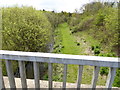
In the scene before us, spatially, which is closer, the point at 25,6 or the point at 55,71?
the point at 55,71

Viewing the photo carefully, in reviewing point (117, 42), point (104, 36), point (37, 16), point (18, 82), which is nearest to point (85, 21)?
point (104, 36)

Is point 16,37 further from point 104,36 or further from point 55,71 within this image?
point 104,36

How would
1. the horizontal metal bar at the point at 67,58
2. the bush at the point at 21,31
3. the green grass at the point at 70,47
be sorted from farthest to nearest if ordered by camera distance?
the green grass at the point at 70,47
the bush at the point at 21,31
the horizontal metal bar at the point at 67,58

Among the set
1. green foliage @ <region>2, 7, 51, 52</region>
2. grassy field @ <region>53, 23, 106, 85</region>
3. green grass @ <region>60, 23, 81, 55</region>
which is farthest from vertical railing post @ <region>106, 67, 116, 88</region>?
Answer: green grass @ <region>60, 23, 81, 55</region>

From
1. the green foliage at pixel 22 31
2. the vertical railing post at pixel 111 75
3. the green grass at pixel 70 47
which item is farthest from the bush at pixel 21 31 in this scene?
the vertical railing post at pixel 111 75

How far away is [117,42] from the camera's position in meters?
5.37

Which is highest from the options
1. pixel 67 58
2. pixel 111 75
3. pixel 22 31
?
pixel 22 31

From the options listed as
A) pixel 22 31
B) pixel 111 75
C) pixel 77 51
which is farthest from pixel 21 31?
pixel 111 75

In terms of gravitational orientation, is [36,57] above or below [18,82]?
above

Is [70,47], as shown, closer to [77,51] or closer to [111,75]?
[77,51]

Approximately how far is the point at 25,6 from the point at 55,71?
3.22 m

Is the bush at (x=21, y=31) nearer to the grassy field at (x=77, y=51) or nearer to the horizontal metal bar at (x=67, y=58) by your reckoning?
the grassy field at (x=77, y=51)

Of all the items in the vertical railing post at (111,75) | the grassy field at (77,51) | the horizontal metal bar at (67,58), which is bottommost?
the grassy field at (77,51)

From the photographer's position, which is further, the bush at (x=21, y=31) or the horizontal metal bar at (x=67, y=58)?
the bush at (x=21, y=31)
